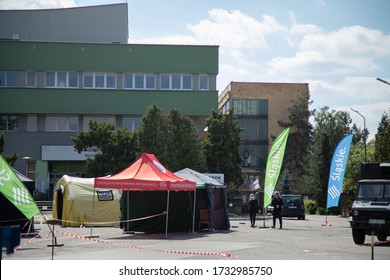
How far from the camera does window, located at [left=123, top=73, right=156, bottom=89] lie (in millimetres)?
54156

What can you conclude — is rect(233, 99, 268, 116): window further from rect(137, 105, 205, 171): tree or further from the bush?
rect(137, 105, 205, 171): tree

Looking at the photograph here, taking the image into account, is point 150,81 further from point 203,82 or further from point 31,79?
point 31,79

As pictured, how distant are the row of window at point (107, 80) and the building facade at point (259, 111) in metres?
31.9

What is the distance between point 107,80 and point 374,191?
36.2 m

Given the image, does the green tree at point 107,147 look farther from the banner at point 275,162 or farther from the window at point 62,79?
the banner at point 275,162

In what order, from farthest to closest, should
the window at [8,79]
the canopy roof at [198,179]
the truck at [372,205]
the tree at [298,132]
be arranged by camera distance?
the tree at [298,132] → the window at [8,79] → the canopy roof at [198,179] → the truck at [372,205]

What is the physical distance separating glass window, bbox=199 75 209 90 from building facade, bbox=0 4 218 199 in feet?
0.27

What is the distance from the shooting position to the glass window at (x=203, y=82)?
54500mm

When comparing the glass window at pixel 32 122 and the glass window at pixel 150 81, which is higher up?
the glass window at pixel 150 81

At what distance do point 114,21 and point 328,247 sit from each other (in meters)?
40.8

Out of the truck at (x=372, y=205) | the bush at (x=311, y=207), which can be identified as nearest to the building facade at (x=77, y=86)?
the bush at (x=311, y=207)

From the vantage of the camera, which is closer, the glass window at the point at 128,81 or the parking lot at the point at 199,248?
the parking lot at the point at 199,248

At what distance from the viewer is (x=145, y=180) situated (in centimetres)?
2297

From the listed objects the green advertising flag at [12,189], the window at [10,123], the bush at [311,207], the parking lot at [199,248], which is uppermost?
the window at [10,123]
